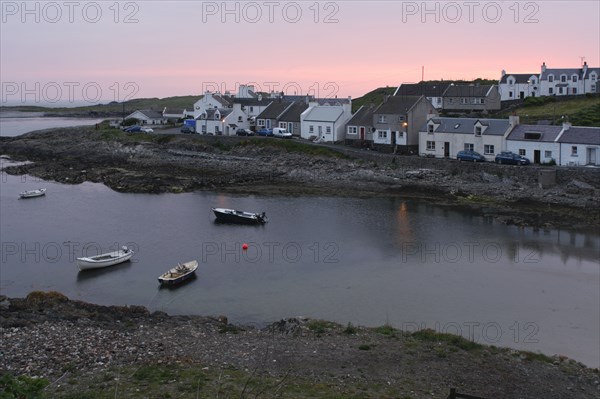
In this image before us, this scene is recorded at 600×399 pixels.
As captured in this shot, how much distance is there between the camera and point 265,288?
26016mm

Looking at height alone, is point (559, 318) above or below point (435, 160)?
below

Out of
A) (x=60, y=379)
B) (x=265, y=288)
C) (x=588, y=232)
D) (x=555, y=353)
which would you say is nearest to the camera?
(x=60, y=379)

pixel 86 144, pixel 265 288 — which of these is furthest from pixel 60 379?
pixel 86 144

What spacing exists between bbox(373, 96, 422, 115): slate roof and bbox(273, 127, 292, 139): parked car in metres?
10.8

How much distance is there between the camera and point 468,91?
7162 cm

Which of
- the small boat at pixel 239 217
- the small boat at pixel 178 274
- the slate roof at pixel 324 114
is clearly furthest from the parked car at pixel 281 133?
the small boat at pixel 178 274

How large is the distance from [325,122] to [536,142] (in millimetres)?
22362

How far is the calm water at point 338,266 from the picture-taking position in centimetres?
2277

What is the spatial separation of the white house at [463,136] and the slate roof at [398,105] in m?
2.48

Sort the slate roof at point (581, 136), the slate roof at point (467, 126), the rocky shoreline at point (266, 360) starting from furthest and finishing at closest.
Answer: the slate roof at point (467, 126) → the slate roof at point (581, 136) → the rocky shoreline at point (266, 360)

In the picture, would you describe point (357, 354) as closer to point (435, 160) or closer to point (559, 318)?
point (559, 318)

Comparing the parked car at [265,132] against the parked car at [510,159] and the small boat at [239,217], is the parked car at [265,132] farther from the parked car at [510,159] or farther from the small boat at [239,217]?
the small boat at [239,217]

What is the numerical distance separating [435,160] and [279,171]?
512 inches

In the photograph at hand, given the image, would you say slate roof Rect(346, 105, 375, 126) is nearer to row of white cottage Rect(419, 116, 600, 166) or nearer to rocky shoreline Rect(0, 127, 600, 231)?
rocky shoreline Rect(0, 127, 600, 231)
